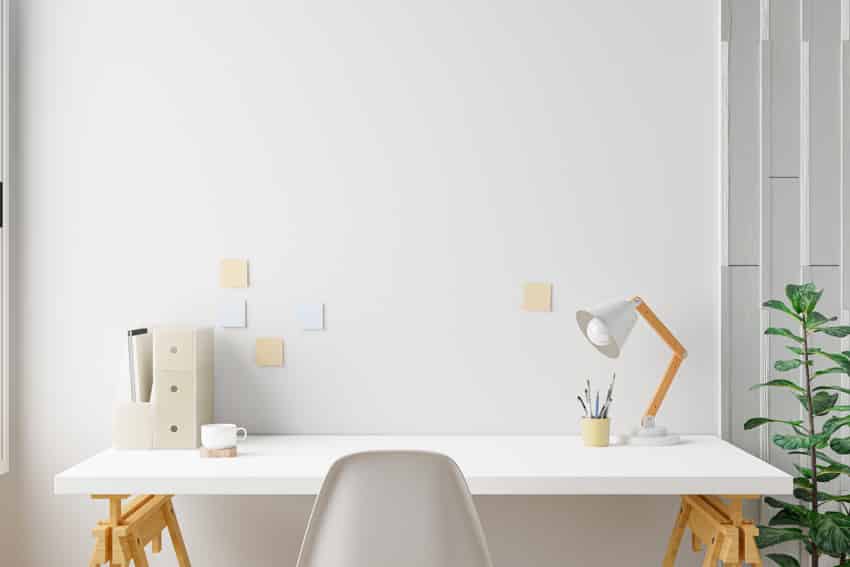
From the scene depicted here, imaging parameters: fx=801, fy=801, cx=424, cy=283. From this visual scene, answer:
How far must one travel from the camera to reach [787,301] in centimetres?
241

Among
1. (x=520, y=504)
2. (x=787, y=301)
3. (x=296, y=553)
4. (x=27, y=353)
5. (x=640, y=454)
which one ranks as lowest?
(x=296, y=553)

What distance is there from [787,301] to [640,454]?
0.72 m

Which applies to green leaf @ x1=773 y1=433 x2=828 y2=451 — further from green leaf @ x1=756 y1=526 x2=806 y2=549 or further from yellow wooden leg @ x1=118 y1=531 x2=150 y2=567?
yellow wooden leg @ x1=118 y1=531 x2=150 y2=567

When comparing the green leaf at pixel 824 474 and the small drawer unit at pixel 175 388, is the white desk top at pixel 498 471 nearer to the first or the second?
the small drawer unit at pixel 175 388

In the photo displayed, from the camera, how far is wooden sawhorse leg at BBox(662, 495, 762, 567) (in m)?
1.87

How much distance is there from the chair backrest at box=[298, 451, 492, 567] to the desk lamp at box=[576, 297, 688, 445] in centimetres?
77

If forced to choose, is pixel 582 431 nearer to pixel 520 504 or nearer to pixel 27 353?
pixel 520 504

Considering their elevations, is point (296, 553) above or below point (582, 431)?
below

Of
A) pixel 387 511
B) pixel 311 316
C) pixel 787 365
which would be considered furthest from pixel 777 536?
pixel 311 316

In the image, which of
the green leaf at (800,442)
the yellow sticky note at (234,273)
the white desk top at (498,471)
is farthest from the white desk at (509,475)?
the yellow sticky note at (234,273)

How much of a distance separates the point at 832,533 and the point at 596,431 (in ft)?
2.13

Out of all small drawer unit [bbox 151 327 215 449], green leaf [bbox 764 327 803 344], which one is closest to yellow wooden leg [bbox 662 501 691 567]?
green leaf [bbox 764 327 803 344]

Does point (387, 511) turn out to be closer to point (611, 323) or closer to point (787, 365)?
point (611, 323)

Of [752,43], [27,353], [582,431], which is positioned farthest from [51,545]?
[752,43]
